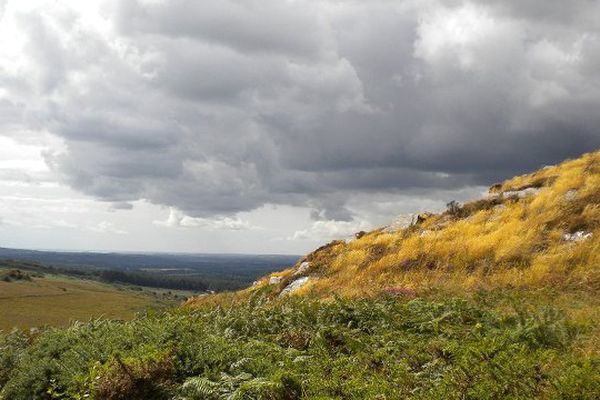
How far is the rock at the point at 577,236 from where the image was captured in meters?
18.8

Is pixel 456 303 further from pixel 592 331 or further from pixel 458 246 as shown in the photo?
pixel 458 246

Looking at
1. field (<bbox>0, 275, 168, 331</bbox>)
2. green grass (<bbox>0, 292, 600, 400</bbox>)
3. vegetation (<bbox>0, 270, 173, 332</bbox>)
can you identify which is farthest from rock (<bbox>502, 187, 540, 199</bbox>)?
field (<bbox>0, 275, 168, 331</bbox>)

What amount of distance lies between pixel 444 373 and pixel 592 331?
426 centimetres

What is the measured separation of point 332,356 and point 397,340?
4.38 ft

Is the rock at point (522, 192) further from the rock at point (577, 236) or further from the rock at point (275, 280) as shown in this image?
the rock at point (275, 280)

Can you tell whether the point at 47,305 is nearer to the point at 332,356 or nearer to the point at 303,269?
the point at 303,269

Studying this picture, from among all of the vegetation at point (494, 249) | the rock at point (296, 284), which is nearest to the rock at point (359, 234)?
the vegetation at point (494, 249)

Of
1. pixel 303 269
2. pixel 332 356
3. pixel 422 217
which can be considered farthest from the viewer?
pixel 422 217

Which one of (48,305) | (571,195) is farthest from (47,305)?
(571,195)

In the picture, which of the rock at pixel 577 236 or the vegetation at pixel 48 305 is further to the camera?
the vegetation at pixel 48 305

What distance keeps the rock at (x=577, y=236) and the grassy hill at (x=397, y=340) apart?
7 cm

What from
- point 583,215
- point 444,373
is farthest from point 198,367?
point 583,215

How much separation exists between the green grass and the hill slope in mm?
3251

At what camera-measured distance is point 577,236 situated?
63.1 ft
